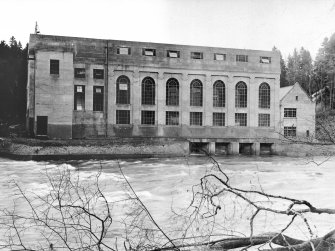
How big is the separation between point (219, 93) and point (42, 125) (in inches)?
701

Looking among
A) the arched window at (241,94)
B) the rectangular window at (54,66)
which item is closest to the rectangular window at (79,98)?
the rectangular window at (54,66)

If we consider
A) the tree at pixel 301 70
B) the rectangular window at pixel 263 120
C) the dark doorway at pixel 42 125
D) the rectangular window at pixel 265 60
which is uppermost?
the tree at pixel 301 70

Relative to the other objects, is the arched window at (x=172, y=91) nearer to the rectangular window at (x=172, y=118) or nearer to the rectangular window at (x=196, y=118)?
the rectangular window at (x=172, y=118)

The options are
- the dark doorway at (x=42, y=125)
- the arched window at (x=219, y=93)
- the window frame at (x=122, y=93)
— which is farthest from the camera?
the arched window at (x=219, y=93)

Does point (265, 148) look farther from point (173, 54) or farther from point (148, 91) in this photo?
point (173, 54)

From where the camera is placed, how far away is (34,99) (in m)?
32.2

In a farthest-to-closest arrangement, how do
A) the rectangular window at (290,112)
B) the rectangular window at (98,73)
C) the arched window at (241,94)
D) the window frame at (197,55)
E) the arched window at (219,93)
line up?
the rectangular window at (290,112)
the arched window at (241,94)
the arched window at (219,93)
the window frame at (197,55)
the rectangular window at (98,73)

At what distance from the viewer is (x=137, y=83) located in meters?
35.8

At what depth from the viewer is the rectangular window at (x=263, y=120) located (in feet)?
126

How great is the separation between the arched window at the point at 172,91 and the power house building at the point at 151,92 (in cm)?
10

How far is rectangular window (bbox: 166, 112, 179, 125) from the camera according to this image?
3634cm

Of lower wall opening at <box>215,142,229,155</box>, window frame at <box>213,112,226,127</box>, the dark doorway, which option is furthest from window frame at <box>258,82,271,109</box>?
the dark doorway

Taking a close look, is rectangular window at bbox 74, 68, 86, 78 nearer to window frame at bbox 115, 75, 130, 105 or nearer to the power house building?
the power house building

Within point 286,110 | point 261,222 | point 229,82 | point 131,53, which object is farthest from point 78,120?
point 261,222
